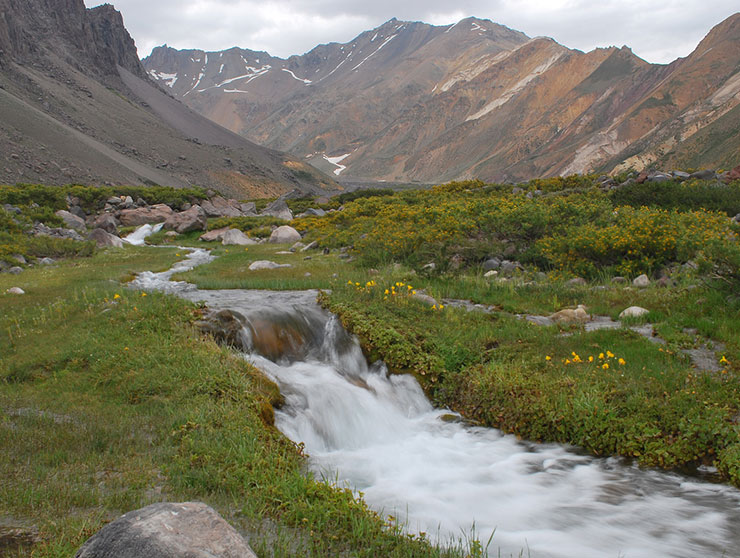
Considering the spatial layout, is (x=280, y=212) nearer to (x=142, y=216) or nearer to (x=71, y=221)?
(x=142, y=216)

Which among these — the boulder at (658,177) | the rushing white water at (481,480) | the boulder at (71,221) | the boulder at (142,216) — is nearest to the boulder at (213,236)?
the boulder at (142,216)

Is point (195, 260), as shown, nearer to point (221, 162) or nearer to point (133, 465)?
point (133, 465)

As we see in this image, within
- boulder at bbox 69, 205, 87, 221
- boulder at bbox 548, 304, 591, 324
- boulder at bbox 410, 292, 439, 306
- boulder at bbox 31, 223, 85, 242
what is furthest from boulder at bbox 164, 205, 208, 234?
boulder at bbox 548, 304, 591, 324

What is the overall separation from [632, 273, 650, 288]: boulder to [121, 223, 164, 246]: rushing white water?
2504 cm

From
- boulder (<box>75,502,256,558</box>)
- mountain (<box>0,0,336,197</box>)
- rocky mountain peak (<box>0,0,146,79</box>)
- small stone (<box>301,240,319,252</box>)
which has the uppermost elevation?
rocky mountain peak (<box>0,0,146,79</box>)

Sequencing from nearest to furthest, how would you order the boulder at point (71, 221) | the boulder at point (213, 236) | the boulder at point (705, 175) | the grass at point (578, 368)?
the grass at point (578, 368) → the boulder at point (705, 175) → the boulder at point (213, 236) → the boulder at point (71, 221)

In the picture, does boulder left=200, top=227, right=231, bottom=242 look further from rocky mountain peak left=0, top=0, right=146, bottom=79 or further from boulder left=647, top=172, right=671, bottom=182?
rocky mountain peak left=0, top=0, right=146, bottom=79

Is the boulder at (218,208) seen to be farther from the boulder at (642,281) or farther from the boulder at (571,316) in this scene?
the boulder at (571,316)

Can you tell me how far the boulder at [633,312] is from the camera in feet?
31.8

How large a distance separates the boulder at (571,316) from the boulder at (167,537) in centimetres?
800

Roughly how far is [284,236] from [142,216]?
12.7 metres

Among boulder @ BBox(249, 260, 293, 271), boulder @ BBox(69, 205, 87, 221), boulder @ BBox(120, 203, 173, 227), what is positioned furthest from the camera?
boulder @ BBox(69, 205, 87, 221)

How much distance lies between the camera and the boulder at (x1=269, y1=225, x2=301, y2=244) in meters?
27.6

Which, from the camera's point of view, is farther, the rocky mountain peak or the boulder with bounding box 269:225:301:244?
the rocky mountain peak
